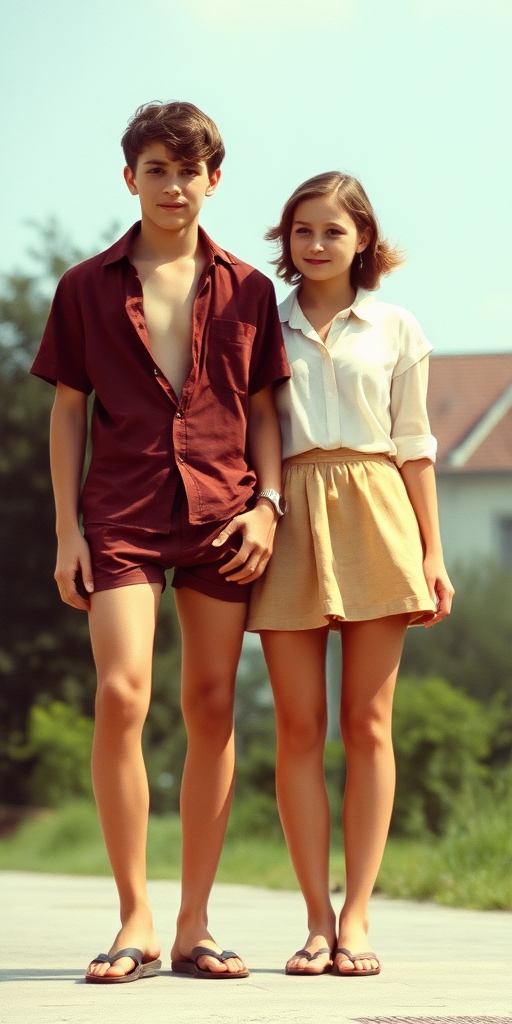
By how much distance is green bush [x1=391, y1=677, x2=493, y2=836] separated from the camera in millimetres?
13047

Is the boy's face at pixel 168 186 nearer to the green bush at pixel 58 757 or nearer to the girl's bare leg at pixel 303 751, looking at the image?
the girl's bare leg at pixel 303 751

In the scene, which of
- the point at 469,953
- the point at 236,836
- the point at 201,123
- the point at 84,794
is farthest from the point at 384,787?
the point at 84,794

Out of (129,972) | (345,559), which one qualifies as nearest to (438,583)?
(345,559)

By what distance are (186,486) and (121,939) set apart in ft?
3.27

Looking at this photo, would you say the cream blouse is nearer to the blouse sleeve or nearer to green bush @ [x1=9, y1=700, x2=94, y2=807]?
the blouse sleeve

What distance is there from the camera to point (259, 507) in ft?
10.6

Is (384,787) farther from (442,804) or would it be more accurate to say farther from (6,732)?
(6,732)

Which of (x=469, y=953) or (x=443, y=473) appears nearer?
(x=469, y=953)

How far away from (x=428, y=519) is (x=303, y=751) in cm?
65

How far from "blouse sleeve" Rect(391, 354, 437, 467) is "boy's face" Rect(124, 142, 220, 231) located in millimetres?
666

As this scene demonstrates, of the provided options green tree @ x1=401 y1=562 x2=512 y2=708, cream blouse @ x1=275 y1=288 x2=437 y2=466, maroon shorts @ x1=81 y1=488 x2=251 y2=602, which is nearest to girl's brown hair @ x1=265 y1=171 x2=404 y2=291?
cream blouse @ x1=275 y1=288 x2=437 y2=466

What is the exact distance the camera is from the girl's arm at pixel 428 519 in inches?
135

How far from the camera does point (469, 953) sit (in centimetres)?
355

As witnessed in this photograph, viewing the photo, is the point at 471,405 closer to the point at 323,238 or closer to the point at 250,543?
the point at 323,238
